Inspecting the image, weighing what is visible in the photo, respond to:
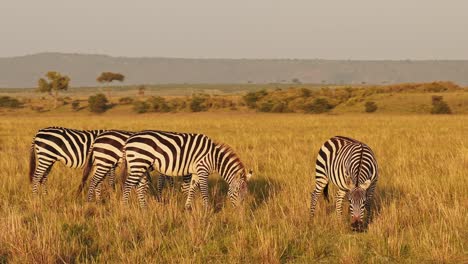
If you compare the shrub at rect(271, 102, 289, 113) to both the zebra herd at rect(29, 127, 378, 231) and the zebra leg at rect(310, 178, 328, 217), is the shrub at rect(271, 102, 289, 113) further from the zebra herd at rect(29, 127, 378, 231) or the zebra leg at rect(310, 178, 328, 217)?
the zebra leg at rect(310, 178, 328, 217)

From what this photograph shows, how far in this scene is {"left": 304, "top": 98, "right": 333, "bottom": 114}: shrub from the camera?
50.2 meters

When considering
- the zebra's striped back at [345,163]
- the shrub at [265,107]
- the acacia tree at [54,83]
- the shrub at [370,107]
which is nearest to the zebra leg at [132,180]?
the zebra's striped back at [345,163]

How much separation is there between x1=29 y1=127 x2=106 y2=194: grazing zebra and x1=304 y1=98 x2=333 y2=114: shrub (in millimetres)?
41140

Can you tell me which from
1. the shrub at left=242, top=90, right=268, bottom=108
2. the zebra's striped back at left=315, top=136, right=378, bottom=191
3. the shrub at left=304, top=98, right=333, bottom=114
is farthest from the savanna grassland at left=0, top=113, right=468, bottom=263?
the shrub at left=242, top=90, right=268, bottom=108

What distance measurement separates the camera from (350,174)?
7305 millimetres

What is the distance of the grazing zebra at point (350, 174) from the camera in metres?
6.84

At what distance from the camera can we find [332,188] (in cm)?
1023

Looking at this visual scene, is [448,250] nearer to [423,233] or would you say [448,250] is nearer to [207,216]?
[423,233]

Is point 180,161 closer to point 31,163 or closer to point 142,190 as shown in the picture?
point 142,190

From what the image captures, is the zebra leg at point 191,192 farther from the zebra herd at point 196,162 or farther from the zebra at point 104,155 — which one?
the zebra at point 104,155

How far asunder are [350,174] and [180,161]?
9.38 feet

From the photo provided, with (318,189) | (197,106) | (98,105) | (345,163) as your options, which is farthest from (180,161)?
(98,105)

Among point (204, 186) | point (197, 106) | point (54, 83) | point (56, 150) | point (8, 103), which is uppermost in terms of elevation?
point (54, 83)

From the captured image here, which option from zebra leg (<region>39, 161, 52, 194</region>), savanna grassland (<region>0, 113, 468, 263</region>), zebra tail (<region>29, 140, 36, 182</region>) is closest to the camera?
savanna grassland (<region>0, 113, 468, 263</region>)
